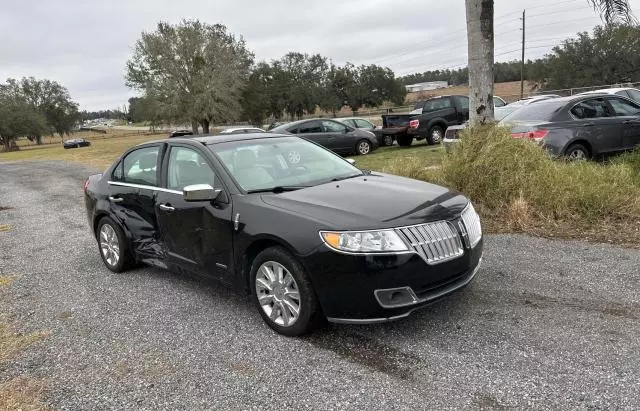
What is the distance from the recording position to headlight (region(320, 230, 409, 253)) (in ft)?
11.2

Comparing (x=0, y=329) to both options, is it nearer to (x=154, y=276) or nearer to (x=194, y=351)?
(x=154, y=276)

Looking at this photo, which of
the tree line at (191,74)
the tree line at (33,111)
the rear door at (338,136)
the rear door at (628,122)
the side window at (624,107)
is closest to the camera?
the rear door at (628,122)

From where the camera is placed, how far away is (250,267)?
4.07 m

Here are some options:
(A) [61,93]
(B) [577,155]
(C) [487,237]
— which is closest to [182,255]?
(C) [487,237]

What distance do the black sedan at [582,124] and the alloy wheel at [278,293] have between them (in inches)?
227

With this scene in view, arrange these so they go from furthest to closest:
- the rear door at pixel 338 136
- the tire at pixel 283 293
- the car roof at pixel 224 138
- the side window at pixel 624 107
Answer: the rear door at pixel 338 136 → the side window at pixel 624 107 → the car roof at pixel 224 138 → the tire at pixel 283 293

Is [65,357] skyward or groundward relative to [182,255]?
groundward

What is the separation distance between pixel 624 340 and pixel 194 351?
3.01 meters

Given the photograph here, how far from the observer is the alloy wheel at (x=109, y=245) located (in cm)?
579

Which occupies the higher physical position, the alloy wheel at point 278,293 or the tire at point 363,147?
the alloy wheel at point 278,293

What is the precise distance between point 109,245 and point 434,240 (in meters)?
4.04

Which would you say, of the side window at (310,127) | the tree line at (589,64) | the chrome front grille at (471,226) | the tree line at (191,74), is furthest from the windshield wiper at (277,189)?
the tree line at (589,64)

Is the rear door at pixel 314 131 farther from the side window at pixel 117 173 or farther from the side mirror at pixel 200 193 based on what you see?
the side mirror at pixel 200 193

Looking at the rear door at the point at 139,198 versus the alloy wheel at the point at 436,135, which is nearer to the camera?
the rear door at the point at 139,198
